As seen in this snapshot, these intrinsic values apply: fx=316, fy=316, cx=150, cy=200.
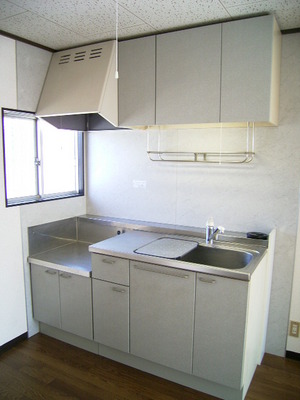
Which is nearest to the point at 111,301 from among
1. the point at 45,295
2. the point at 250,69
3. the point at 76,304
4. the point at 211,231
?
the point at 76,304

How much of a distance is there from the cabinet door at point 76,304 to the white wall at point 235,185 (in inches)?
33.2

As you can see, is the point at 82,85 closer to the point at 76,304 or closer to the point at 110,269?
the point at 110,269

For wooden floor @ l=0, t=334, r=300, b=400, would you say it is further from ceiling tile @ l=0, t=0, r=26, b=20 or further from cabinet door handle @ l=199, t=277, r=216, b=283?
ceiling tile @ l=0, t=0, r=26, b=20

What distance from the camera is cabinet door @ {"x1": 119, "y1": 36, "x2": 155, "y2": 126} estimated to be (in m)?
2.38

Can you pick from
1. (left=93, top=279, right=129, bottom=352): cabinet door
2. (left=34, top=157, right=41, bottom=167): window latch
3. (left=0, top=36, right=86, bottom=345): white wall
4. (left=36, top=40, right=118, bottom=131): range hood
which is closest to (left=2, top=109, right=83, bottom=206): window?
(left=34, top=157, right=41, bottom=167): window latch

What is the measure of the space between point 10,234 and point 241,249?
1826 mm

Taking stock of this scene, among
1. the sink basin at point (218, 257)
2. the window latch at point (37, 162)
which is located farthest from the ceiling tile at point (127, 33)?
the sink basin at point (218, 257)

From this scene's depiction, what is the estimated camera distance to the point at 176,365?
218 cm

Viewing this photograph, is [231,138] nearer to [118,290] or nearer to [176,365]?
[118,290]

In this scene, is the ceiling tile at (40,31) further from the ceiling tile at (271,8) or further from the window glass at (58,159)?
the ceiling tile at (271,8)

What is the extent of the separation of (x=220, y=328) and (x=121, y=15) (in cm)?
209

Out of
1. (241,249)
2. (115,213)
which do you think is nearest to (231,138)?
(241,249)

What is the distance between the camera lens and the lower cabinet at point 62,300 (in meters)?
2.51

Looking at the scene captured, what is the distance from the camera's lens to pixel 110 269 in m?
2.35
